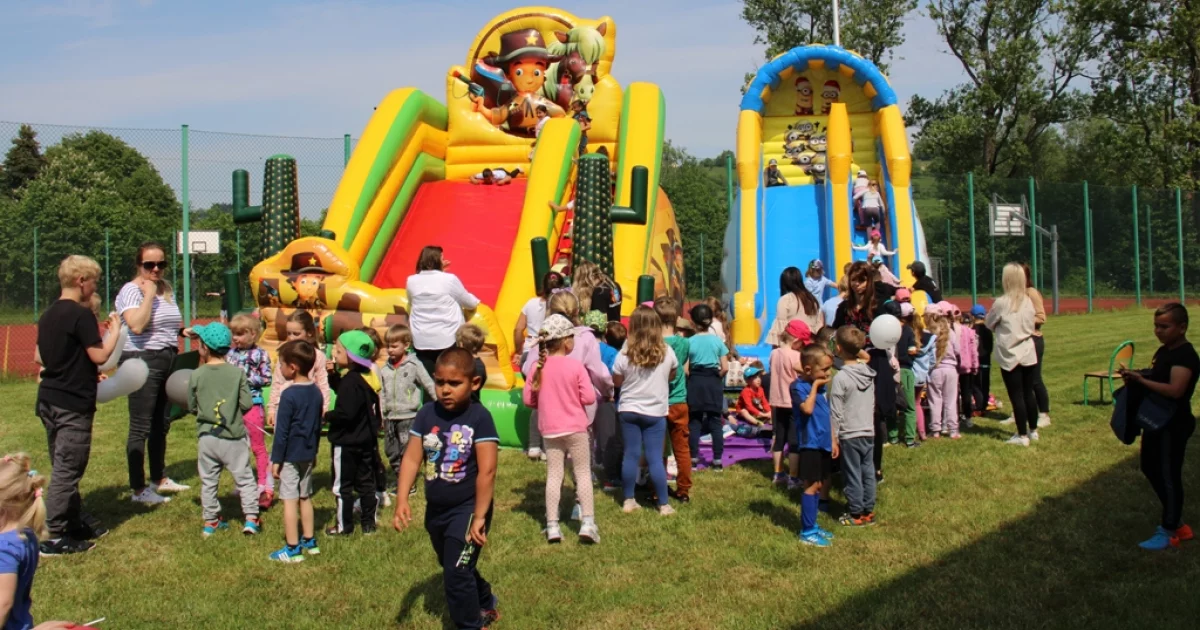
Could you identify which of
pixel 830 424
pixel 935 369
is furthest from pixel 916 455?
pixel 830 424

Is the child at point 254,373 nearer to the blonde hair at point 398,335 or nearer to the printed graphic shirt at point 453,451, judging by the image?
the blonde hair at point 398,335

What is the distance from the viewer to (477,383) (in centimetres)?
416

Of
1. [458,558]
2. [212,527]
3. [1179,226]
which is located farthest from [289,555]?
[1179,226]

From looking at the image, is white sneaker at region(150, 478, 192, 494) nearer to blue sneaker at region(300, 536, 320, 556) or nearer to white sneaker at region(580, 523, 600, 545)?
blue sneaker at region(300, 536, 320, 556)

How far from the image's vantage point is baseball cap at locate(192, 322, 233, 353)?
5562mm

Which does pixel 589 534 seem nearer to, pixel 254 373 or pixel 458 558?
pixel 458 558

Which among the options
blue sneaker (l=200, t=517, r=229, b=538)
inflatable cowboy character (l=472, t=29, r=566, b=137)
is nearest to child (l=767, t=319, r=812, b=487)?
blue sneaker (l=200, t=517, r=229, b=538)

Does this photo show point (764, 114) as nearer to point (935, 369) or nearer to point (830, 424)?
point (935, 369)

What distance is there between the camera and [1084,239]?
885 inches

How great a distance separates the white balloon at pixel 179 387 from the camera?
5891 millimetres

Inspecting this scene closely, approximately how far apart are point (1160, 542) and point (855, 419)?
1520 millimetres

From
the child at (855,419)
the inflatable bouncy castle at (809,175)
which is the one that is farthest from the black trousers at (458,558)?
the inflatable bouncy castle at (809,175)

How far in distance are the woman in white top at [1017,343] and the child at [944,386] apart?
1.63 feet

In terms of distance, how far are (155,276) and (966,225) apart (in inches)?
715
